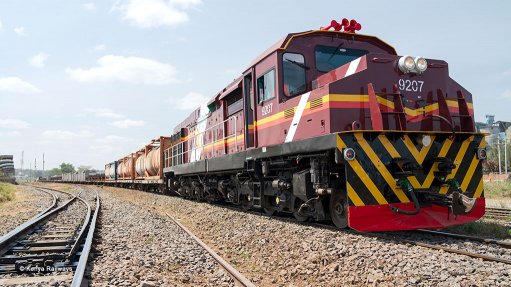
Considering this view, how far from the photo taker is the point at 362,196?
5922 millimetres

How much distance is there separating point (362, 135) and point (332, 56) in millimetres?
2242

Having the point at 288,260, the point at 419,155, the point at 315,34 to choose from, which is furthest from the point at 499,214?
the point at 288,260

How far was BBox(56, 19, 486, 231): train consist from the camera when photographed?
598 centimetres

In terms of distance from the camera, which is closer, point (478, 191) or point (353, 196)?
point (353, 196)

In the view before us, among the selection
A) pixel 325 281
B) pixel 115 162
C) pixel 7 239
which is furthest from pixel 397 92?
pixel 115 162

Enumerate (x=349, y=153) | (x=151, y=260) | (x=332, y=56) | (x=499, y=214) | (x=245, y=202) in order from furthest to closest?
1. (x=245, y=202)
2. (x=499, y=214)
3. (x=332, y=56)
4. (x=349, y=153)
5. (x=151, y=260)

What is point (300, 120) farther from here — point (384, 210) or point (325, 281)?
point (325, 281)

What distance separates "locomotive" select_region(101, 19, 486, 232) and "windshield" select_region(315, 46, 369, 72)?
0.06ft

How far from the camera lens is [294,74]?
755cm

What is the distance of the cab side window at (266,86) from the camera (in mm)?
7799

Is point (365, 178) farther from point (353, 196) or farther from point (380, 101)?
point (380, 101)

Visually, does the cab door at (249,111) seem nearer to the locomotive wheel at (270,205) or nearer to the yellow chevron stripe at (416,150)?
the locomotive wheel at (270,205)

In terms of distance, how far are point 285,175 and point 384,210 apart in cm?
227

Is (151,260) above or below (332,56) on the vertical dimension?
below
